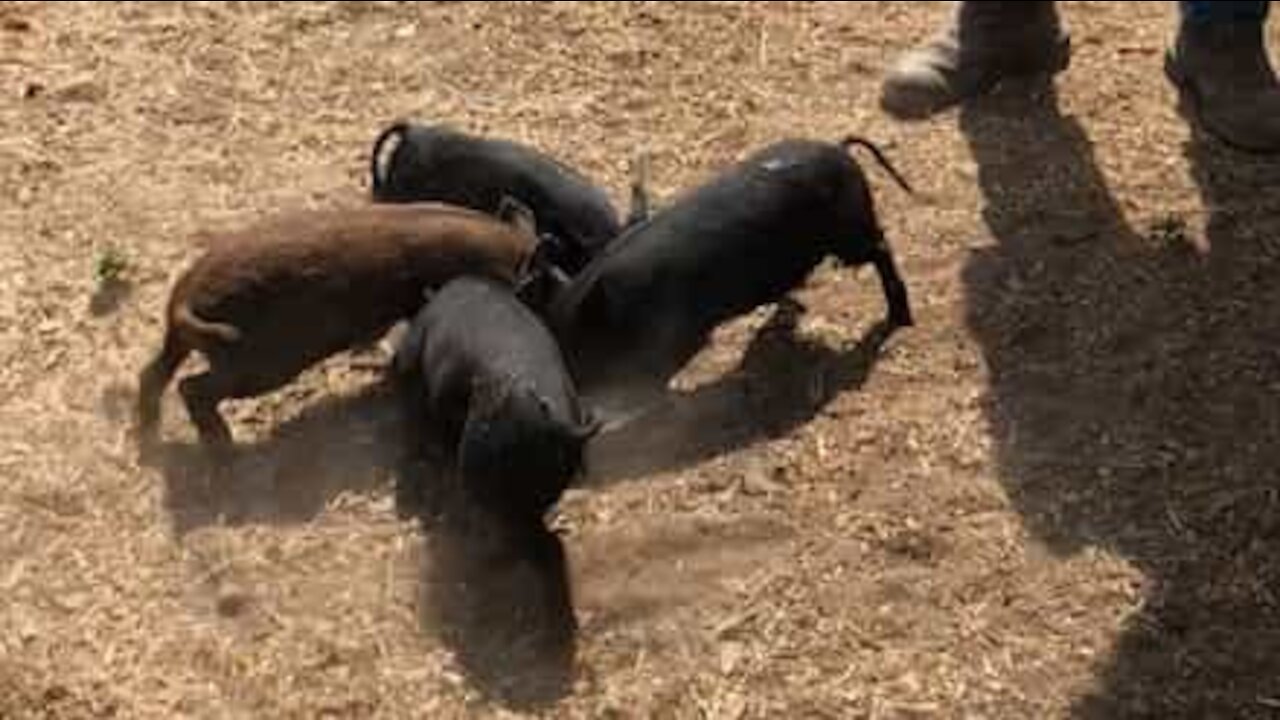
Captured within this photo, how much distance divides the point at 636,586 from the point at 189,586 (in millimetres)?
867

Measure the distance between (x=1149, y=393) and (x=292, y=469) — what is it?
5.91 feet

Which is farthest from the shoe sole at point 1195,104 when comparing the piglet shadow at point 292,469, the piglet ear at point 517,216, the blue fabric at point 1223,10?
the piglet shadow at point 292,469

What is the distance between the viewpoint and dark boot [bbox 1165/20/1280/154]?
4914mm

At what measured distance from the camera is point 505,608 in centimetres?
373

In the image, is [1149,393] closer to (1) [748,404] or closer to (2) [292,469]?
(1) [748,404]

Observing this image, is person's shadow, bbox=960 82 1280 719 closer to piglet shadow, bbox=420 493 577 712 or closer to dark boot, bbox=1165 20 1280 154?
dark boot, bbox=1165 20 1280 154

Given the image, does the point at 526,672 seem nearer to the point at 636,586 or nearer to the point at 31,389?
the point at 636,586

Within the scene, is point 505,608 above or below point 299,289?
below

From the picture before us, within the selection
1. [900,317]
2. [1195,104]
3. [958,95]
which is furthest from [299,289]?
[1195,104]

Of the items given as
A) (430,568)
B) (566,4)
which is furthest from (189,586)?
(566,4)

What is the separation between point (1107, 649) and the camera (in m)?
3.56

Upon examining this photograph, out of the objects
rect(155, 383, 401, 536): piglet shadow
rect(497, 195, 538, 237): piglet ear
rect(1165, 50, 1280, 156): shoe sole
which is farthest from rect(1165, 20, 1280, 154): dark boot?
rect(155, 383, 401, 536): piglet shadow

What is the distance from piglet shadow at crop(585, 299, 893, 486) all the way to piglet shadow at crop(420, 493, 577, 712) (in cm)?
31

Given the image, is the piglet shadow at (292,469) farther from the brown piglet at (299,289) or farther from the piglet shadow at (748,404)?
the piglet shadow at (748,404)
